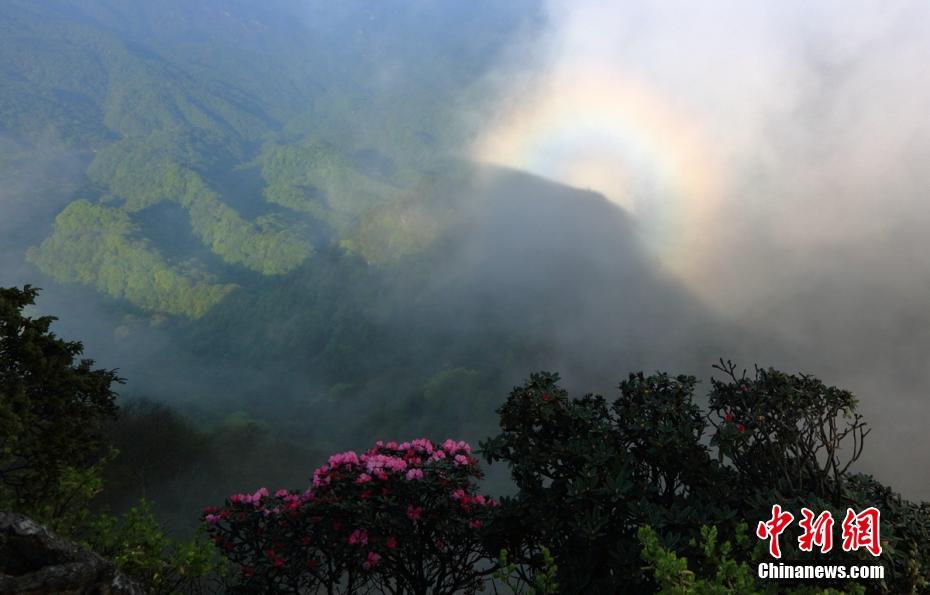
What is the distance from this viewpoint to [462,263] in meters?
97.2

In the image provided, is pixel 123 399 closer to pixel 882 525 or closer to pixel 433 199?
pixel 433 199

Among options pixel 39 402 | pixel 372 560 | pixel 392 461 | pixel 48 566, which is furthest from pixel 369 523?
pixel 39 402

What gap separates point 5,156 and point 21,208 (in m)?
21.0

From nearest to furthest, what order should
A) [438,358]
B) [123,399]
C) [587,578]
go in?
[587,578] → [123,399] → [438,358]

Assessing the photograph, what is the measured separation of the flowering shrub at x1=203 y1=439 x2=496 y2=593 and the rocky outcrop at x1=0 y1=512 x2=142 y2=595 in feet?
14.2

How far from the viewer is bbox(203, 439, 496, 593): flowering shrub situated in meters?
10.0

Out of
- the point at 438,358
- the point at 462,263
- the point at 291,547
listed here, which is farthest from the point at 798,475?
the point at 462,263

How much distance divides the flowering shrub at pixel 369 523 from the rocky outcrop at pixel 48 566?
434cm

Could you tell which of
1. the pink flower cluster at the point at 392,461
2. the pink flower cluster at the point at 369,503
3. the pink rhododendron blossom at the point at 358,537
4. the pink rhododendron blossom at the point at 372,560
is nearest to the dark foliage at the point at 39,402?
the pink flower cluster at the point at 369,503

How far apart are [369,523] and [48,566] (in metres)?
4.87

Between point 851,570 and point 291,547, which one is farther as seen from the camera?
point 291,547

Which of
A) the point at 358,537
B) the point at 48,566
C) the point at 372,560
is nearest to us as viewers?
the point at 48,566

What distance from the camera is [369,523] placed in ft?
32.1

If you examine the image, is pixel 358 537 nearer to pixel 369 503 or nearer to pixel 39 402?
pixel 369 503
